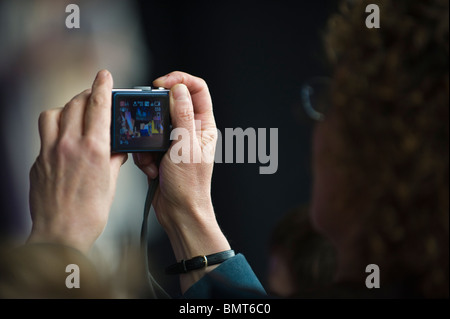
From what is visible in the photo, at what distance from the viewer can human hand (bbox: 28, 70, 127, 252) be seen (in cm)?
70

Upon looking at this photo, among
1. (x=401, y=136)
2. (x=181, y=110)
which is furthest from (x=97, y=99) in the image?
(x=401, y=136)

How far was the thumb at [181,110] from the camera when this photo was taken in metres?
0.80

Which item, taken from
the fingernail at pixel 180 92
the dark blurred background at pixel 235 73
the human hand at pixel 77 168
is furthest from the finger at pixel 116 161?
the dark blurred background at pixel 235 73

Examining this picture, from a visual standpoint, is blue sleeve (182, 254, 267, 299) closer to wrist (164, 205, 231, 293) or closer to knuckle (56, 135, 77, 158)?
wrist (164, 205, 231, 293)

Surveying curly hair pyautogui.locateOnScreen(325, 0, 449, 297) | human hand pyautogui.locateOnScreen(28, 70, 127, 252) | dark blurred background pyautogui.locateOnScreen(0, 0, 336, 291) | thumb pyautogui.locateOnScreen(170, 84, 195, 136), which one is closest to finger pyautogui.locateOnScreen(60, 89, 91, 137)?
human hand pyautogui.locateOnScreen(28, 70, 127, 252)

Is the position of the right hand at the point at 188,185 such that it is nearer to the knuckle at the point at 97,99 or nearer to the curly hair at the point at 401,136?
the knuckle at the point at 97,99

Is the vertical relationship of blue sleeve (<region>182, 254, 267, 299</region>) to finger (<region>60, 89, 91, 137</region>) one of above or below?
below

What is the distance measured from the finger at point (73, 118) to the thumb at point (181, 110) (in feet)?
0.46

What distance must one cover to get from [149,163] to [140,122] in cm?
9

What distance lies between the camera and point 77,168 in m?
0.72

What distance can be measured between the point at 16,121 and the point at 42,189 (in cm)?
97

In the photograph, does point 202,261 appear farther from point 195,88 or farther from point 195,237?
point 195,88
